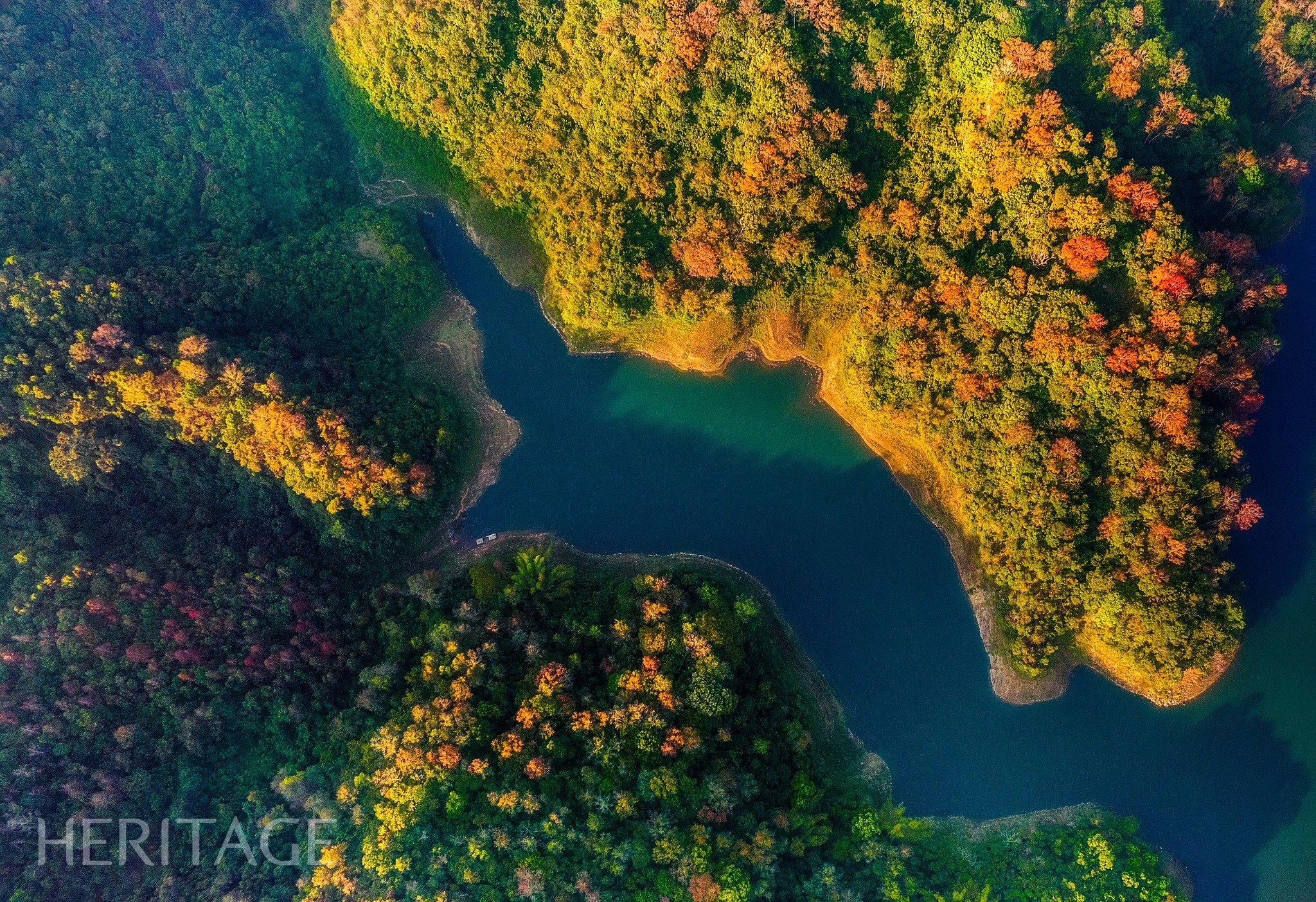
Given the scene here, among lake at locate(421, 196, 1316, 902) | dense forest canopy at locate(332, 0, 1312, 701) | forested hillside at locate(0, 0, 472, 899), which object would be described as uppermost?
dense forest canopy at locate(332, 0, 1312, 701)

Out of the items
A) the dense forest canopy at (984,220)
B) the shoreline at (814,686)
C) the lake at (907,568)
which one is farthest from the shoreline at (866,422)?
the shoreline at (814,686)

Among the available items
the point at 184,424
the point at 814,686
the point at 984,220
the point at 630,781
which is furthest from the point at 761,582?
the point at 184,424

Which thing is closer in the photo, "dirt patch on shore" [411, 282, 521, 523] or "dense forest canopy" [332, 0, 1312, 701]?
"dense forest canopy" [332, 0, 1312, 701]

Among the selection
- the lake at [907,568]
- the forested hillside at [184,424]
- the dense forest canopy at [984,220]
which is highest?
the dense forest canopy at [984,220]

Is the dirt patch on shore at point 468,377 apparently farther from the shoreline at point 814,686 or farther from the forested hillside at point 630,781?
the forested hillside at point 630,781

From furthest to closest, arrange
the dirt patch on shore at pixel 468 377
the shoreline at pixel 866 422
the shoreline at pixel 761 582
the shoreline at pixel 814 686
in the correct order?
the dirt patch on shore at pixel 468 377 → the shoreline at pixel 866 422 → the shoreline at pixel 761 582 → the shoreline at pixel 814 686

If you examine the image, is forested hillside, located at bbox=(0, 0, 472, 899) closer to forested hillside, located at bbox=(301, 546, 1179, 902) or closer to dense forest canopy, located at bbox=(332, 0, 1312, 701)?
forested hillside, located at bbox=(301, 546, 1179, 902)

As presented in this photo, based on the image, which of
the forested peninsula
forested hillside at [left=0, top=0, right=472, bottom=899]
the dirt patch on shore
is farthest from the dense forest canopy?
forested hillside at [left=0, top=0, right=472, bottom=899]
